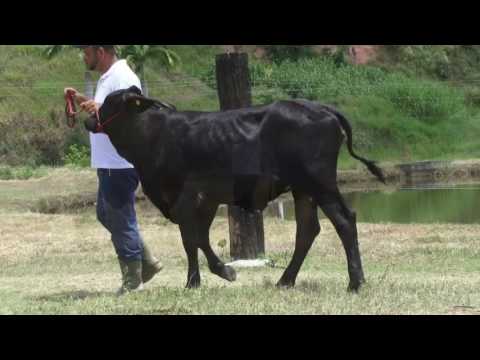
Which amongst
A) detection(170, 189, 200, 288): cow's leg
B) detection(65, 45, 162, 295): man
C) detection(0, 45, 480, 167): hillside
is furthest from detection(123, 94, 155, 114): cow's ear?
detection(0, 45, 480, 167): hillside

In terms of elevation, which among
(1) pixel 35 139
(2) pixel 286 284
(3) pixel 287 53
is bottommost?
(1) pixel 35 139

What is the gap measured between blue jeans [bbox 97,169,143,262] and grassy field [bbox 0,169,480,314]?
447 mm

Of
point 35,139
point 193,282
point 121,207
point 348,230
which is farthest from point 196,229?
point 35,139

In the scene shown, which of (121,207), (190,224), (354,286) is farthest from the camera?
(121,207)

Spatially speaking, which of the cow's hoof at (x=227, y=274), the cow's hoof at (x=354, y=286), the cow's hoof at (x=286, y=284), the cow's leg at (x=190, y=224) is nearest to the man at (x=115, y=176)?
the cow's leg at (x=190, y=224)

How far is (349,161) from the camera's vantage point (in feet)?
99.3

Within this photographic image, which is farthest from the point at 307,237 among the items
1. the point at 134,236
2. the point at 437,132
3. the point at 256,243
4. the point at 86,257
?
the point at 437,132

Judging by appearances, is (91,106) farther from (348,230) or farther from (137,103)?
(348,230)

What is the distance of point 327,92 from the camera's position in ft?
112

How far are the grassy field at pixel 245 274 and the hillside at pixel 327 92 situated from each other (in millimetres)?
13484

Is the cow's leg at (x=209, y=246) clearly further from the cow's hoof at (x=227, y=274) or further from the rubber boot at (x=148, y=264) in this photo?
the rubber boot at (x=148, y=264)

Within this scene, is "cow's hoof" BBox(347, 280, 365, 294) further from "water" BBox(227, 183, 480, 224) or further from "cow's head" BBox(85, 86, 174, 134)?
"water" BBox(227, 183, 480, 224)

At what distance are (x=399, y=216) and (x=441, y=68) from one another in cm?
2217

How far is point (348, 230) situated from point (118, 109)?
2.27 metres
